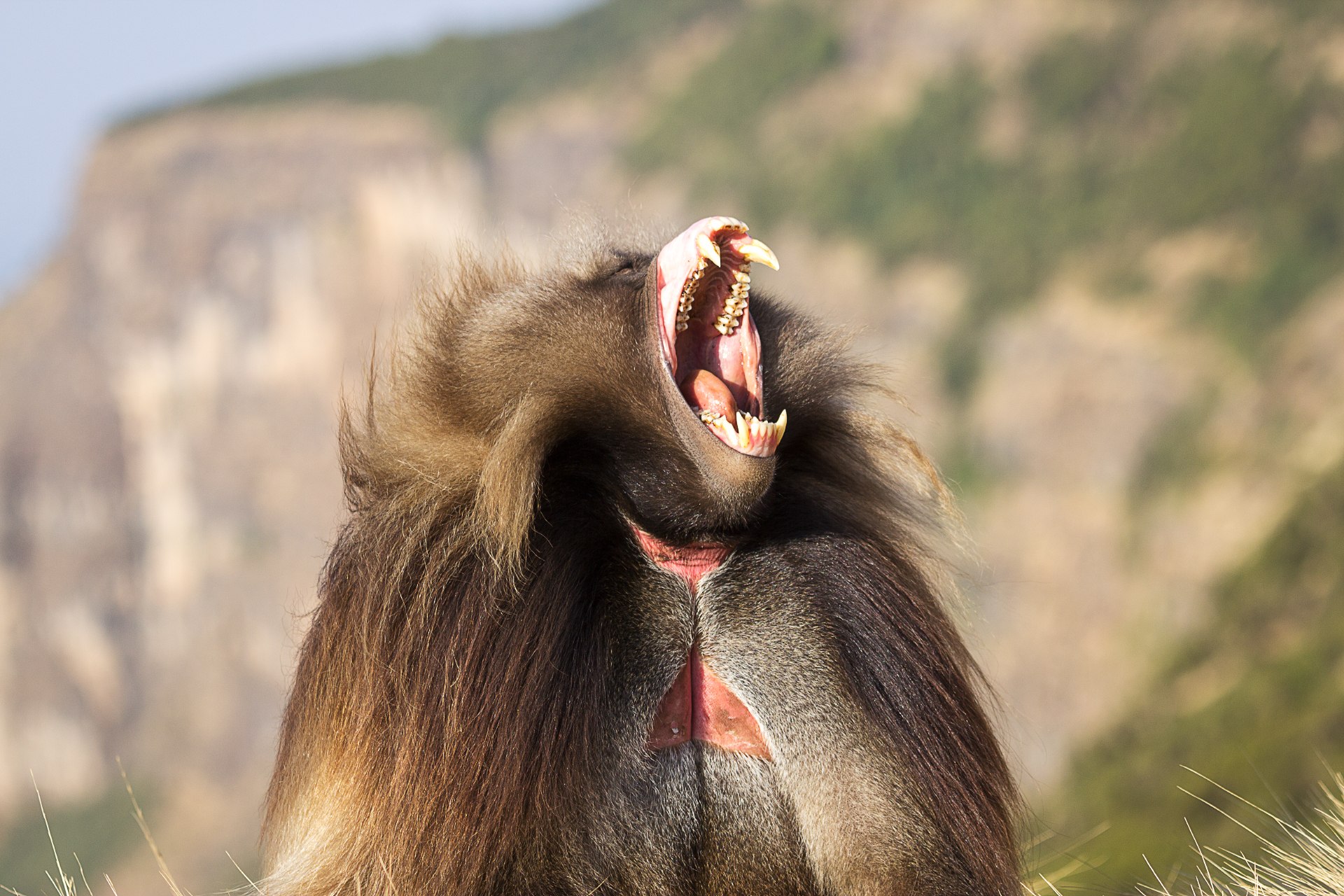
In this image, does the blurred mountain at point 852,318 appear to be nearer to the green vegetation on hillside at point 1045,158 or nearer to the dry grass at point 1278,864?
the green vegetation on hillside at point 1045,158

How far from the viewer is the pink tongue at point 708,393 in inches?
140

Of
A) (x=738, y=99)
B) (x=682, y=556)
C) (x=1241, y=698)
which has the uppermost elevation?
(x=682, y=556)

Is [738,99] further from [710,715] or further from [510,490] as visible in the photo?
[510,490]

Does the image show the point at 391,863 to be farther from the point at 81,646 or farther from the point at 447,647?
the point at 81,646

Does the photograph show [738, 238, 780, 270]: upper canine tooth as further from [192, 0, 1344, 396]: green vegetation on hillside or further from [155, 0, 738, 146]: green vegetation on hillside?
[155, 0, 738, 146]: green vegetation on hillside

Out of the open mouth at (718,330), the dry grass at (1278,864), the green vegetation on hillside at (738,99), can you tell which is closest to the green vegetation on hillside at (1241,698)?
the dry grass at (1278,864)

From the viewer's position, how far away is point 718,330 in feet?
12.2

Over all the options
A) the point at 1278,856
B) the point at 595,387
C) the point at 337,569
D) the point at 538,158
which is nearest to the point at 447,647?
the point at 337,569

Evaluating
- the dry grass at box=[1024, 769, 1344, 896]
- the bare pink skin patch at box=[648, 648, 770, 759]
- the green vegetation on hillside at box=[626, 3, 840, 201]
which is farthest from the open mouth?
the green vegetation on hillside at box=[626, 3, 840, 201]

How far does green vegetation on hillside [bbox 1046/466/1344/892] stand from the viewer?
20.5 m

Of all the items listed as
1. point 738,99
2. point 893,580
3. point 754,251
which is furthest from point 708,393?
point 738,99

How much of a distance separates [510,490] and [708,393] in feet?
1.86

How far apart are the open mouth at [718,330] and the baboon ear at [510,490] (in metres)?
0.39

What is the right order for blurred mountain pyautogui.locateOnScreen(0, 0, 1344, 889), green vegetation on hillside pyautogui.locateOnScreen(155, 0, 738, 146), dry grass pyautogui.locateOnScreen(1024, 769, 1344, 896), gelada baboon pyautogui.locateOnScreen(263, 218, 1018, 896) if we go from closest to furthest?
gelada baboon pyautogui.locateOnScreen(263, 218, 1018, 896) < dry grass pyautogui.locateOnScreen(1024, 769, 1344, 896) < blurred mountain pyautogui.locateOnScreen(0, 0, 1344, 889) < green vegetation on hillside pyautogui.locateOnScreen(155, 0, 738, 146)
